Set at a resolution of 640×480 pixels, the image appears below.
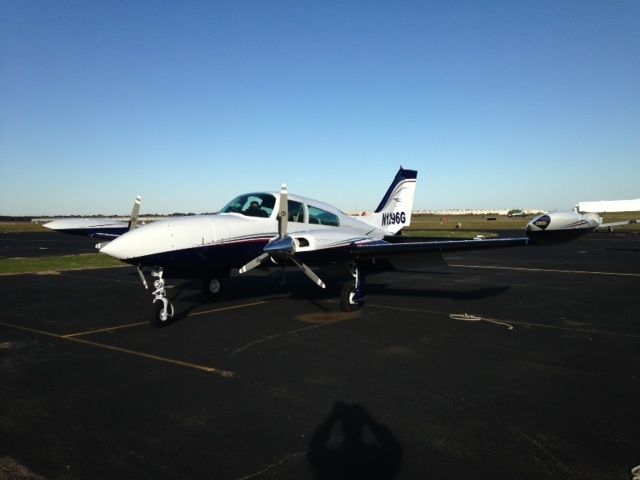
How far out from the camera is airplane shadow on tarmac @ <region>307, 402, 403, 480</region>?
14.6 feet

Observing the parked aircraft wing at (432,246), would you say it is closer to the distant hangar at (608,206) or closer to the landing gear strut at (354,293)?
the landing gear strut at (354,293)

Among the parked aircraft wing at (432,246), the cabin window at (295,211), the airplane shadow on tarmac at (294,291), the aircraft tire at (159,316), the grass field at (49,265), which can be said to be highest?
the cabin window at (295,211)

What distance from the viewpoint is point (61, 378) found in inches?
285

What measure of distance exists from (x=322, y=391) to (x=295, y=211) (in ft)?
23.6

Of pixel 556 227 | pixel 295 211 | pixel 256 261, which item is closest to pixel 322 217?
pixel 295 211

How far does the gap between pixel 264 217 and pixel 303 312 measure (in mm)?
2770

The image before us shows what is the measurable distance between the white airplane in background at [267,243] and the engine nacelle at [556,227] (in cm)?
2

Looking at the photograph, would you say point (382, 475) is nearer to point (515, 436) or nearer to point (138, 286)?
point (515, 436)

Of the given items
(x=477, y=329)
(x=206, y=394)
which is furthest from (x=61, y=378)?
(x=477, y=329)

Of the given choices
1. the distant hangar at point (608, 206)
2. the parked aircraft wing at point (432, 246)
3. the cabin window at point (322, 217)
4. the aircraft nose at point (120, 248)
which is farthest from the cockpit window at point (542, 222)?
the distant hangar at point (608, 206)

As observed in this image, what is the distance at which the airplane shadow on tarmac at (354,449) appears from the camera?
14.6 ft

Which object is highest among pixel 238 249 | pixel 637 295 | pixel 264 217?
pixel 264 217

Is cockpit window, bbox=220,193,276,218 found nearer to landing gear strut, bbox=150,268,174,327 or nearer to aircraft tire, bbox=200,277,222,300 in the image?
aircraft tire, bbox=200,277,222,300

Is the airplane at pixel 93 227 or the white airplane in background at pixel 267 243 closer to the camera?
the white airplane in background at pixel 267 243
